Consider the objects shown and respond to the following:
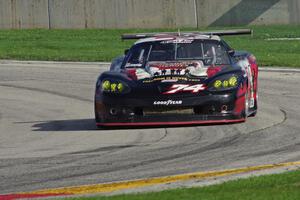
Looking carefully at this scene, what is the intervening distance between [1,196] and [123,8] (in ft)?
98.8

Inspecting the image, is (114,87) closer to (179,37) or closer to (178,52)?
(178,52)

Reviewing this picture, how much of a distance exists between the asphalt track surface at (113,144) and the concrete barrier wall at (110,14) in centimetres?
1994

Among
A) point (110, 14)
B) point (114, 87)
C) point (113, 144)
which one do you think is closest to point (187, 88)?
point (114, 87)

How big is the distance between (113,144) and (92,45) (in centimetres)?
1923

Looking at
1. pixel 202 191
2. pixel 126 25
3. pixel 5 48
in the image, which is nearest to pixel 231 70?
pixel 202 191

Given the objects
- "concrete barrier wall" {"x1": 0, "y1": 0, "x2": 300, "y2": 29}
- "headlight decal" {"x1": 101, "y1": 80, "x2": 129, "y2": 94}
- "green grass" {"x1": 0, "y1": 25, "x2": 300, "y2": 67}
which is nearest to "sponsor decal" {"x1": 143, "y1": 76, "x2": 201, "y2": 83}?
"headlight decal" {"x1": 101, "y1": 80, "x2": 129, "y2": 94}

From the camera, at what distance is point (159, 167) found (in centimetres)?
996

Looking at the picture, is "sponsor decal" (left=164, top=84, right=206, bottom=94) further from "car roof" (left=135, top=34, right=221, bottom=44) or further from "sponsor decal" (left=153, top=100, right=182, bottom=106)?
"car roof" (left=135, top=34, right=221, bottom=44)

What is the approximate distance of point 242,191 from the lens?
8.15 metres

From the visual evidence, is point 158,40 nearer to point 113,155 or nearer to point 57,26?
point 113,155

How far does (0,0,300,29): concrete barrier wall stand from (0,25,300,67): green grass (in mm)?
963

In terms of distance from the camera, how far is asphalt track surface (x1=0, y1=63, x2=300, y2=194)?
9.77 m

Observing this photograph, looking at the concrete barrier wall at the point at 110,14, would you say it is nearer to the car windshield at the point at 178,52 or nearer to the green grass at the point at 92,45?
the green grass at the point at 92,45

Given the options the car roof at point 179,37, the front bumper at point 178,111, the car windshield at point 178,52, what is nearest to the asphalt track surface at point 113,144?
the front bumper at point 178,111
